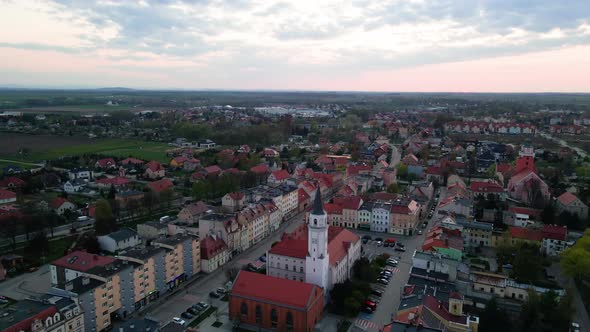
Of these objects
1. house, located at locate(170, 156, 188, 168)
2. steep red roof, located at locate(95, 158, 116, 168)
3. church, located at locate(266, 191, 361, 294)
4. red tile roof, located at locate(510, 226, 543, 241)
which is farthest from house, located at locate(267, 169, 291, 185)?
red tile roof, located at locate(510, 226, 543, 241)

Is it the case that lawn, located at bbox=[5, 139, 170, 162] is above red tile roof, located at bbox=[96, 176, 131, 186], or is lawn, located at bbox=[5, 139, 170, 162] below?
above

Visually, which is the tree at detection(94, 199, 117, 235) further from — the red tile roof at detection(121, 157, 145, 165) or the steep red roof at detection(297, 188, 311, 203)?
the red tile roof at detection(121, 157, 145, 165)

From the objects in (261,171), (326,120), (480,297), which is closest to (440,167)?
(261,171)

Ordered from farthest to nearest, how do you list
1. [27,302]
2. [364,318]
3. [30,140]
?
1. [30,140]
2. [364,318]
3. [27,302]

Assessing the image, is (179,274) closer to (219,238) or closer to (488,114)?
(219,238)

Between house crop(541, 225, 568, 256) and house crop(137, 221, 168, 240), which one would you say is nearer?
house crop(541, 225, 568, 256)

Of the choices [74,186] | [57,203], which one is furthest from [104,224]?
[74,186]

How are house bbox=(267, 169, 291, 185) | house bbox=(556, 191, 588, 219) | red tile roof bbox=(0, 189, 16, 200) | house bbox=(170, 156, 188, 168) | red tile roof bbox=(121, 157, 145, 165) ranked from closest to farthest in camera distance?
house bbox=(556, 191, 588, 219) → red tile roof bbox=(0, 189, 16, 200) → house bbox=(267, 169, 291, 185) → red tile roof bbox=(121, 157, 145, 165) → house bbox=(170, 156, 188, 168)
